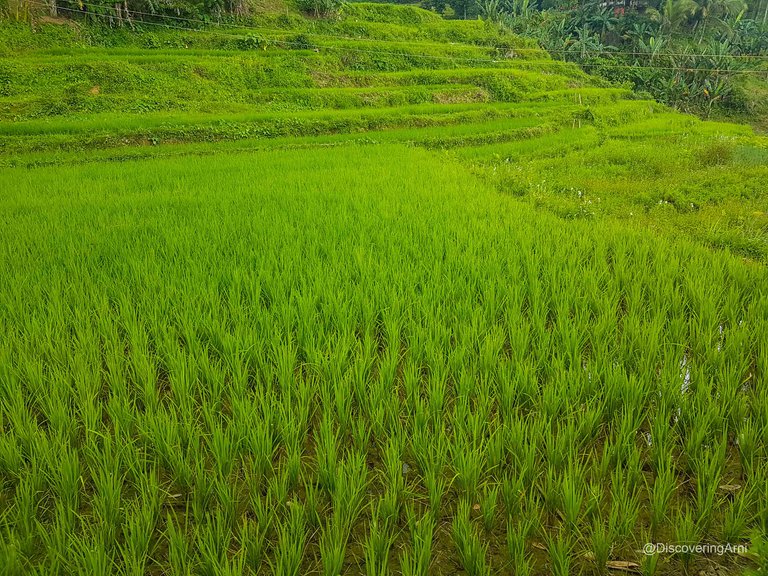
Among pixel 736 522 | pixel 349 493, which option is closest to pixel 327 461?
pixel 349 493

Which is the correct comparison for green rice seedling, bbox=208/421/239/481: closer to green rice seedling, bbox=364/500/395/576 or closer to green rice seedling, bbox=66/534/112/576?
green rice seedling, bbox=66/534/112/576

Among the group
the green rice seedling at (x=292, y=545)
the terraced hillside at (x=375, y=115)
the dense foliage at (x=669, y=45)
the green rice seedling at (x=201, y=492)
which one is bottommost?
the green rice seedling at (x=201, y=492)

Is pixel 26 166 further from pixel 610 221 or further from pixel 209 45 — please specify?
pixel 209 45

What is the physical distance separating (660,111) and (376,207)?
22.1 m

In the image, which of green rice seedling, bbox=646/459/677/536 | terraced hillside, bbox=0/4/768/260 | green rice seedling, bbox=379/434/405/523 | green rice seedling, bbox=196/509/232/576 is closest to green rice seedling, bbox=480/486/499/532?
green rice seedling, bbox=379/434/405/523

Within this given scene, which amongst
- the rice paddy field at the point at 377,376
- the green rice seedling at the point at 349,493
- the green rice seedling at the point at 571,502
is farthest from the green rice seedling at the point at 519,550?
the green rice seedling at the point at 349,493

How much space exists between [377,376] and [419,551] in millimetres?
1133

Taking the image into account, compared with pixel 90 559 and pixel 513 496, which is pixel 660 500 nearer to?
pixel 513 496

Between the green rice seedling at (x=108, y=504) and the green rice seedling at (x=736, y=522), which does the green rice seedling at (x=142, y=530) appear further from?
the green rice seedling at (x=736, y=522)

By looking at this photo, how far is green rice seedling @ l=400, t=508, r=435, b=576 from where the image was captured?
4.17ft

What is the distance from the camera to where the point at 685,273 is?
3.38m

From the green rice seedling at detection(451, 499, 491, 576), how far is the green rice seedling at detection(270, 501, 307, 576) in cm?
47

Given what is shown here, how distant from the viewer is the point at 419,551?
4.34 ft

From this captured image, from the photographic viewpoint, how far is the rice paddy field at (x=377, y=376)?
1.44 metres
